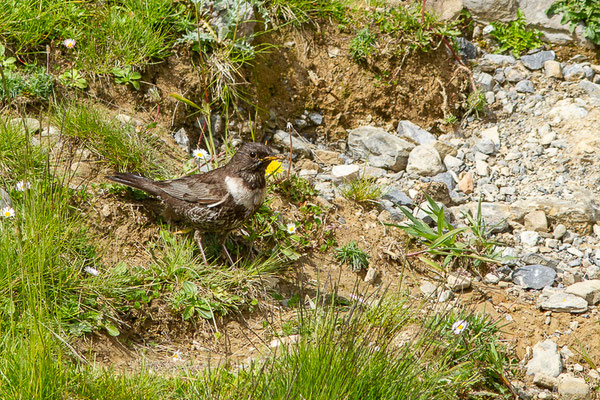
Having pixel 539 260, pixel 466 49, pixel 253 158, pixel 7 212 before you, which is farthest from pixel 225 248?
pixel 466 49

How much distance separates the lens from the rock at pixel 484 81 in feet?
23.7

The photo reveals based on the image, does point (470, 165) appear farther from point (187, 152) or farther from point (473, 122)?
point (187, 152)

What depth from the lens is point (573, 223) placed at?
5.89m

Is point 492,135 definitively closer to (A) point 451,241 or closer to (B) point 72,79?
(A) point 451,241

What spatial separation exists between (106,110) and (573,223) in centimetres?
421

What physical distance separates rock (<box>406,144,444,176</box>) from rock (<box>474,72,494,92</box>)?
1187 mm

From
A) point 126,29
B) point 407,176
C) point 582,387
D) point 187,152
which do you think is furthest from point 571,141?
point 126,29

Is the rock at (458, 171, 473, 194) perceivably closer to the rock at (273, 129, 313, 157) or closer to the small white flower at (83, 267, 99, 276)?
the rock at (273, 129, 313, 157)

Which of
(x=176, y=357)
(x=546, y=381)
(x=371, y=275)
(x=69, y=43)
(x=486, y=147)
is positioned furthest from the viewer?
(x=486, y=147)

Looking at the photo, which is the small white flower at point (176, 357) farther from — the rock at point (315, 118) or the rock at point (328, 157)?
the rock at point (315, 118)

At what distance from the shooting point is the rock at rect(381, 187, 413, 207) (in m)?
6.07

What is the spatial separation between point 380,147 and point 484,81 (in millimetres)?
1539

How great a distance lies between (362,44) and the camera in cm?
685

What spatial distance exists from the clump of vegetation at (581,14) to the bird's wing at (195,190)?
4617 millimetres
